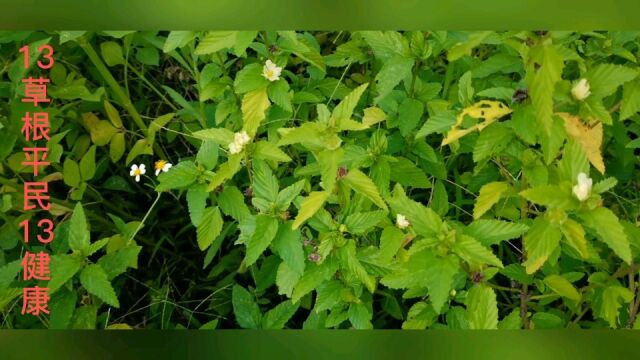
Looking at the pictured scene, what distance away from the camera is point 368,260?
4.63 feet

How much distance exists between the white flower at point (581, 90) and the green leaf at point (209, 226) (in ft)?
2.90

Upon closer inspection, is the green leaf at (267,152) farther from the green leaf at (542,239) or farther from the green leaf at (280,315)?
the green leaf at (542,239)

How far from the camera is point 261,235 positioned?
4.47ft

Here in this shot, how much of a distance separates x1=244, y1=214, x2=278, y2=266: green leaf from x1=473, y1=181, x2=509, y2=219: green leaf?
0.45 m

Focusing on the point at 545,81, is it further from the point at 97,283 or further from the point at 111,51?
the point at 111,51

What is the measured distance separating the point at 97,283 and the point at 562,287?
1.10 metres

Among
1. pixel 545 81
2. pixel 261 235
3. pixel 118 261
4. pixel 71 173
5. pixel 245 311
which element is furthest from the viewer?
pixel 71 173

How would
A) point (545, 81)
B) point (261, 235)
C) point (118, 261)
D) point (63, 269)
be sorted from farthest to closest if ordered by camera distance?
1. point (118, 261)
2. point (63, 269)
3. point (261, 235)
4. point (545, 81)

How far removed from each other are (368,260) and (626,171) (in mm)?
990

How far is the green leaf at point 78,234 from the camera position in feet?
4.90

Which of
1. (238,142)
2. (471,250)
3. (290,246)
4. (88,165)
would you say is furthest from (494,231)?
(88,165)

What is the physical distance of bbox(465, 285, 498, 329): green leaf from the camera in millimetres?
1266

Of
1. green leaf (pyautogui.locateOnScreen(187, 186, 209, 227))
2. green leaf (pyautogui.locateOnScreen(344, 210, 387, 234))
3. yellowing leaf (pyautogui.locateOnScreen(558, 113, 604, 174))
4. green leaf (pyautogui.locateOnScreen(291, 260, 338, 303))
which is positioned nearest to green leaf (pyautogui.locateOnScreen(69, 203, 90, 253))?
green leaf (pyautogui.locateOnScreen(187, 186, 209, 227))

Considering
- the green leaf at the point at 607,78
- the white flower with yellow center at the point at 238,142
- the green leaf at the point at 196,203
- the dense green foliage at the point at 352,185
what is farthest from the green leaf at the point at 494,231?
the green leaf at the point at 196,203
